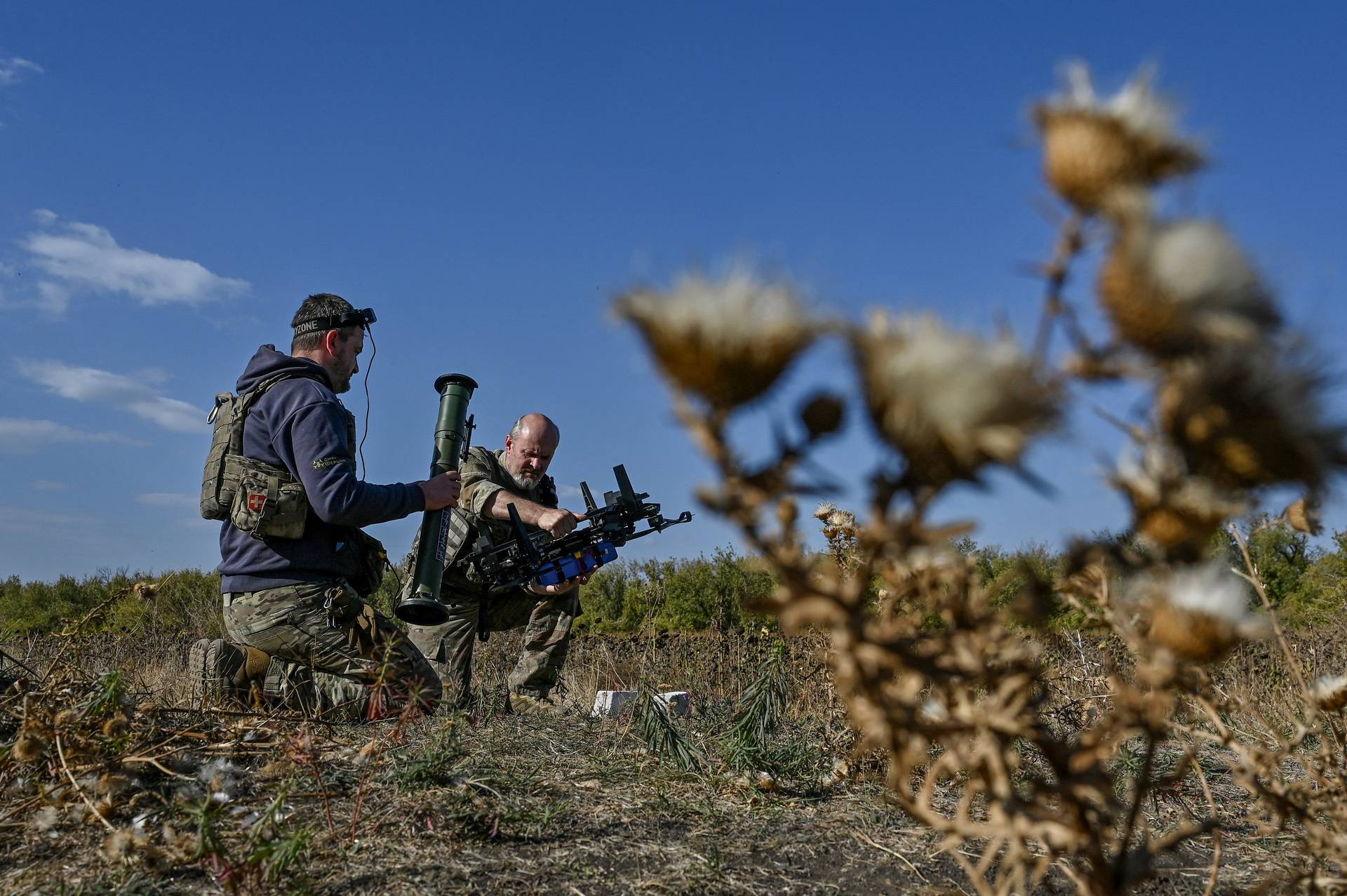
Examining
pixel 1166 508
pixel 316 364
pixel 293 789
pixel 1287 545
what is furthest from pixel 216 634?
Answer: pixel 1287 545

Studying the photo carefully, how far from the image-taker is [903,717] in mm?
1080

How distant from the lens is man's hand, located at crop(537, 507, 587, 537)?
5.66 m

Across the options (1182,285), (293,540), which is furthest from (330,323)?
(1182,285)

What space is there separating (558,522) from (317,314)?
180 cm

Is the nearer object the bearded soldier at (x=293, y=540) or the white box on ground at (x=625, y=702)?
the bearded soldier at (x=293, y=540)

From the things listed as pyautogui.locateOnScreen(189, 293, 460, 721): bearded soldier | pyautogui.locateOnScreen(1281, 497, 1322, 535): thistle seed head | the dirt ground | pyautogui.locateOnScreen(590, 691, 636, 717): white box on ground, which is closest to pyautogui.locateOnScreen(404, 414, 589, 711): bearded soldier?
pyautogui.locateOnScreen(590, 691, 636, 717): white box on ground

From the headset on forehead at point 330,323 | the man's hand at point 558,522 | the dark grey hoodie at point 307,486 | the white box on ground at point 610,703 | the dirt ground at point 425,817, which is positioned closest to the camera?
the dirt ground at point 425,817

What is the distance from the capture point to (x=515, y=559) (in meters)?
5.72

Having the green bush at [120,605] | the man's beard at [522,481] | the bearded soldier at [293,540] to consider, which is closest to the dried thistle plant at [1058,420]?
the bearded soldier at [293,540]

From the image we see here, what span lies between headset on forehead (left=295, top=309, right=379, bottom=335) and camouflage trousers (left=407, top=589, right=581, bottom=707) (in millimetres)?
2098

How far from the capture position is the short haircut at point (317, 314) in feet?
15.3

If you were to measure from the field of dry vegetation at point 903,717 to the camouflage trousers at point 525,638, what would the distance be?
0.95 meters

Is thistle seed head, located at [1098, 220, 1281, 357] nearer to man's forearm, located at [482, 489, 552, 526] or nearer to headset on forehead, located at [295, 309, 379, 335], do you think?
headset on forehead, located at [295, 309, 379, 335]

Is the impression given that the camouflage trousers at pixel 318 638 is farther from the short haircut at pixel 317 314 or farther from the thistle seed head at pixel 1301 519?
the thistle seed head at pixel 1301 519
